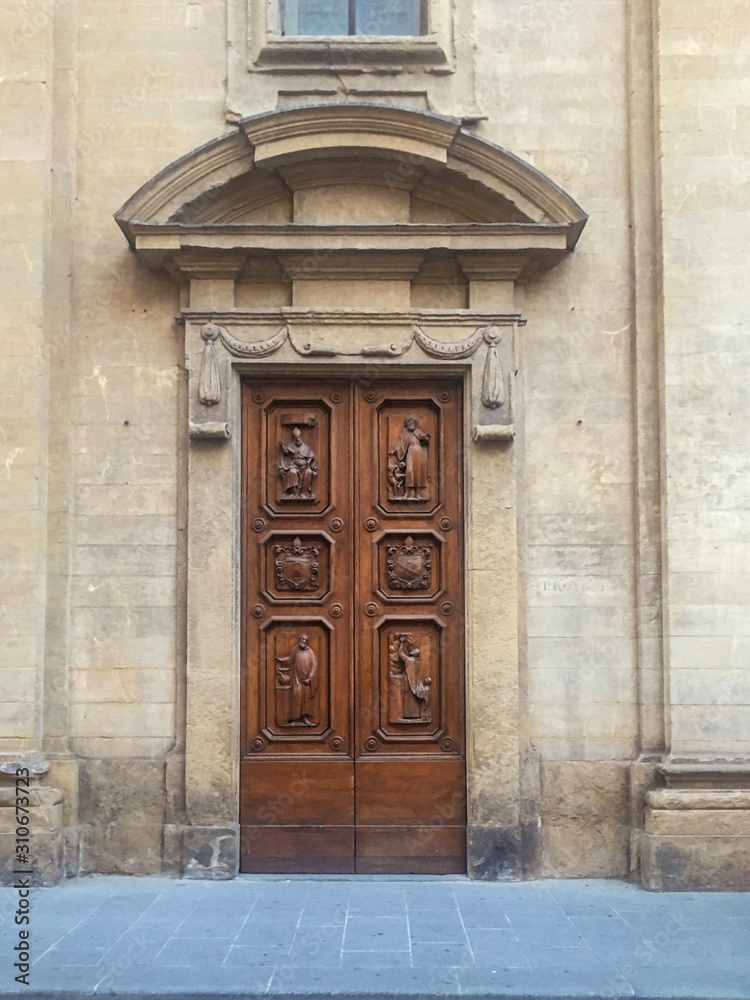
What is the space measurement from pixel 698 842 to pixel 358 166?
5075 mm

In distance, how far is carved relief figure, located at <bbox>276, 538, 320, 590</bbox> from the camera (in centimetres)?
736

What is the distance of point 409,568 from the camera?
290 inches

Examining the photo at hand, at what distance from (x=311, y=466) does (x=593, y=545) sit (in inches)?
80.4

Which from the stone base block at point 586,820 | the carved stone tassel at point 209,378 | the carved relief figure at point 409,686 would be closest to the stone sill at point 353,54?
the carved stone tassel at point 209,378

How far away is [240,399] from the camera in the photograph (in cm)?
747

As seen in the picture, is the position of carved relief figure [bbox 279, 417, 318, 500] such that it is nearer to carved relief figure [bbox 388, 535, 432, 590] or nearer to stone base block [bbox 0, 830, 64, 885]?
carved relief figure [bbox 388, 535, 432, 590]

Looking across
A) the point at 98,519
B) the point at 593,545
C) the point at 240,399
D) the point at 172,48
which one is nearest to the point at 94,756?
the point at 98,519

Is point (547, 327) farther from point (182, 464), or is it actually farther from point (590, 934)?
point (590, 934)

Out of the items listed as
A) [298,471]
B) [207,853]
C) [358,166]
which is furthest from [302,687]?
[358,166]

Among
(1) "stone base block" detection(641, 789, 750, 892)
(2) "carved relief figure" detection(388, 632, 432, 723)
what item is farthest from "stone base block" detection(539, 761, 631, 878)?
(2) "carved relief figure" detection(388, 632, 432, 723)

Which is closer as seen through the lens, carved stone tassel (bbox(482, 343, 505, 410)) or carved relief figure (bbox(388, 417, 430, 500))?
carved stone tassel (bbox(482, 343, 505, 410))

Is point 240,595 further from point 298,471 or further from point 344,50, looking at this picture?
point 344,50

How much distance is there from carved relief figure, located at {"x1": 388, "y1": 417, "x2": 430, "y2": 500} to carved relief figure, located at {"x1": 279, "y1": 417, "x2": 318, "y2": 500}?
0.55m

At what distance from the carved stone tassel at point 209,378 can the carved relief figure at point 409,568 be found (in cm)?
165
